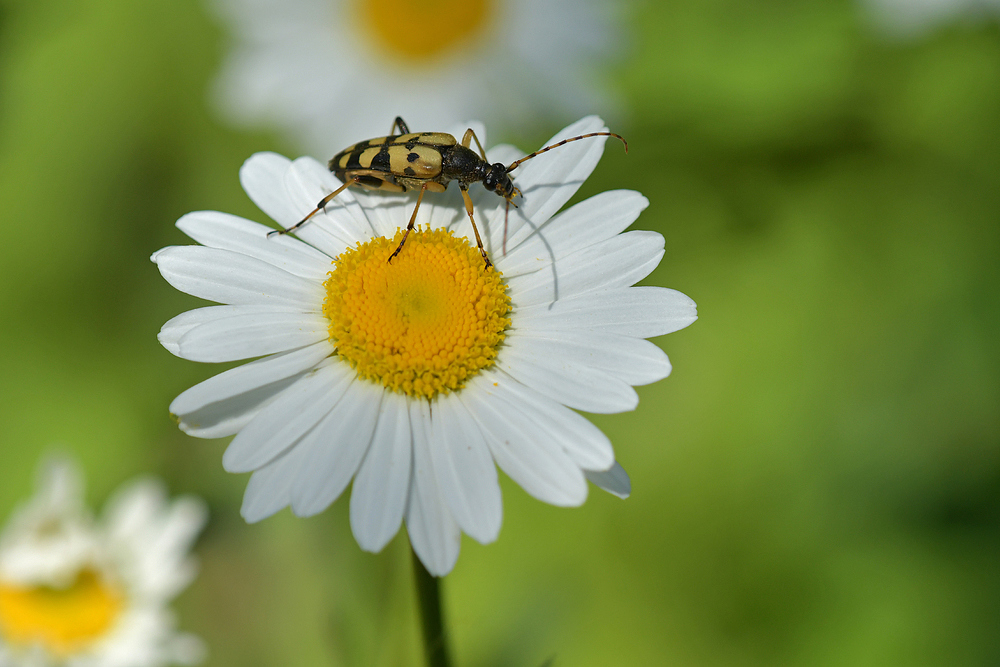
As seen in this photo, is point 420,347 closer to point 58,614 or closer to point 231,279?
point 231,279

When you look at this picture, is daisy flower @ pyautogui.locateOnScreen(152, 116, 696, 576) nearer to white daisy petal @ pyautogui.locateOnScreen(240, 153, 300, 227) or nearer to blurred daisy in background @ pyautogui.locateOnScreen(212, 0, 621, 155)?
white daisy petal @ pyautogui.locateOnScreen(240, 153, 300, 227)

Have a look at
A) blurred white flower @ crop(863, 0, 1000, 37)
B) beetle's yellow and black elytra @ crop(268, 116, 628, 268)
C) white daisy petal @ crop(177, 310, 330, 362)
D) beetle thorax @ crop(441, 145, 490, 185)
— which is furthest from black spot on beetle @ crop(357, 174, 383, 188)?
blurred white flower @ crop(863, 0, 1000, 37)

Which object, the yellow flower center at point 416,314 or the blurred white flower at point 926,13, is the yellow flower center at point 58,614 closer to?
the yellow flower center at point 416,314

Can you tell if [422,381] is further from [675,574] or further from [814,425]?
[814,425]

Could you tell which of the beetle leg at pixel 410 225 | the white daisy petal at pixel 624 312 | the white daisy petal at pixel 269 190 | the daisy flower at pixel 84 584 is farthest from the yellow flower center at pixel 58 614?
the white daisy petal at pixel 624 312

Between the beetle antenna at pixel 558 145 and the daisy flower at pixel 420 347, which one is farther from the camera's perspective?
the beetle antenna at pixel 558 145

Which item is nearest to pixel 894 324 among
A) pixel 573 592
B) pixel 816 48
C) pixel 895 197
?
pixel 895 197
